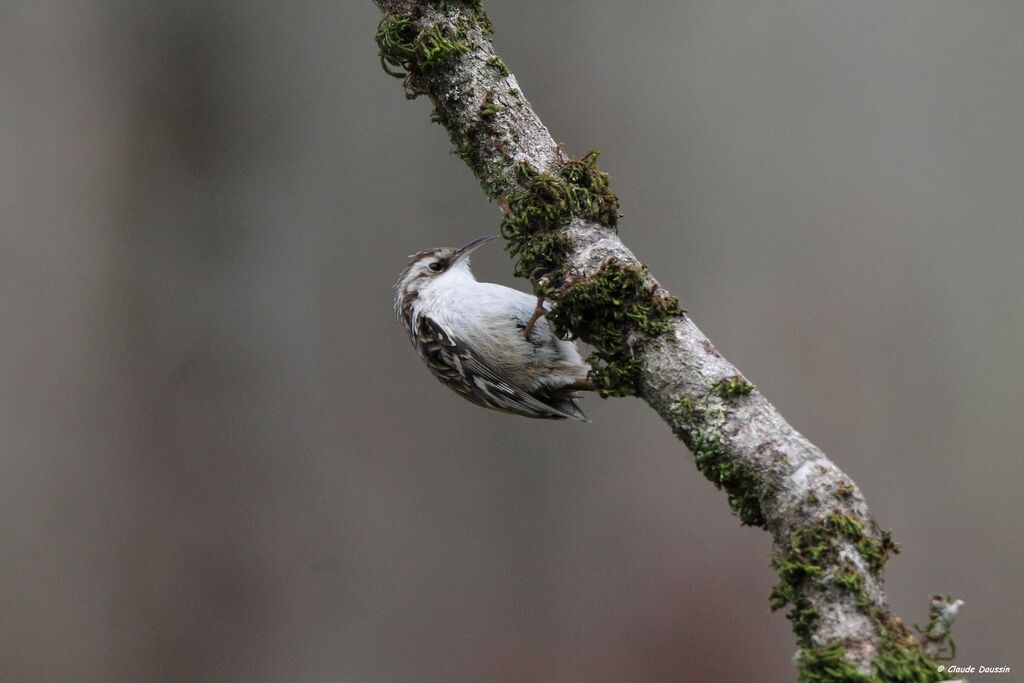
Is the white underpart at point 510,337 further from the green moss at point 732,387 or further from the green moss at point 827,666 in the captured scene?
the green moss at point 827,666

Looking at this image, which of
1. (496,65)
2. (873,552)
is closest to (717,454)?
(873,552)

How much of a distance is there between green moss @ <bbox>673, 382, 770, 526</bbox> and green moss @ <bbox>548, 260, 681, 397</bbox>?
21cm

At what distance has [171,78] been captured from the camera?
599 cm

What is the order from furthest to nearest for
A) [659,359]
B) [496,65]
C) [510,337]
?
[510,337] < [496,65] < [659,359]

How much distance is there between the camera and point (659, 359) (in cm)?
230

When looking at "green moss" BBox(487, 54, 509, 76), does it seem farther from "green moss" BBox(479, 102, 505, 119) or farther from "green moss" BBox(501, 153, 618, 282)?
"green moss" BBox(501, 153, 618, 282)

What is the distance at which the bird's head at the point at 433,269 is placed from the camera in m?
3.89

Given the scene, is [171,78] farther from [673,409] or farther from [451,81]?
[673,409]

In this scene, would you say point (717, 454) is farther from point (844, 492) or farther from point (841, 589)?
point (841, 589)

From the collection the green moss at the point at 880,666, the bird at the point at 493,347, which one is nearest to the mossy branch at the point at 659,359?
the green moss at the point at 880,666

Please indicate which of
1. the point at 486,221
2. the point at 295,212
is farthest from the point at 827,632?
the point at 295,212

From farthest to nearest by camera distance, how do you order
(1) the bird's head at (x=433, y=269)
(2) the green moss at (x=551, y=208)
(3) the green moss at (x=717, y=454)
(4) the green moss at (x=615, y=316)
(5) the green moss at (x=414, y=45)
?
1. (1) the bird's head at (x=433, y=269)
2. (5) the green moss at (x=414, y=45)
3. (2) the green moss at (x=551, y=208)
4. (4) the green moss at (x=615, y=316)
5. (3) the green moss at (x=717, y=454)

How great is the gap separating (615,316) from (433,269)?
170 cm

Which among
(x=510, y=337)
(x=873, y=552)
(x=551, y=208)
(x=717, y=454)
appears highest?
(x=510, y=337)
